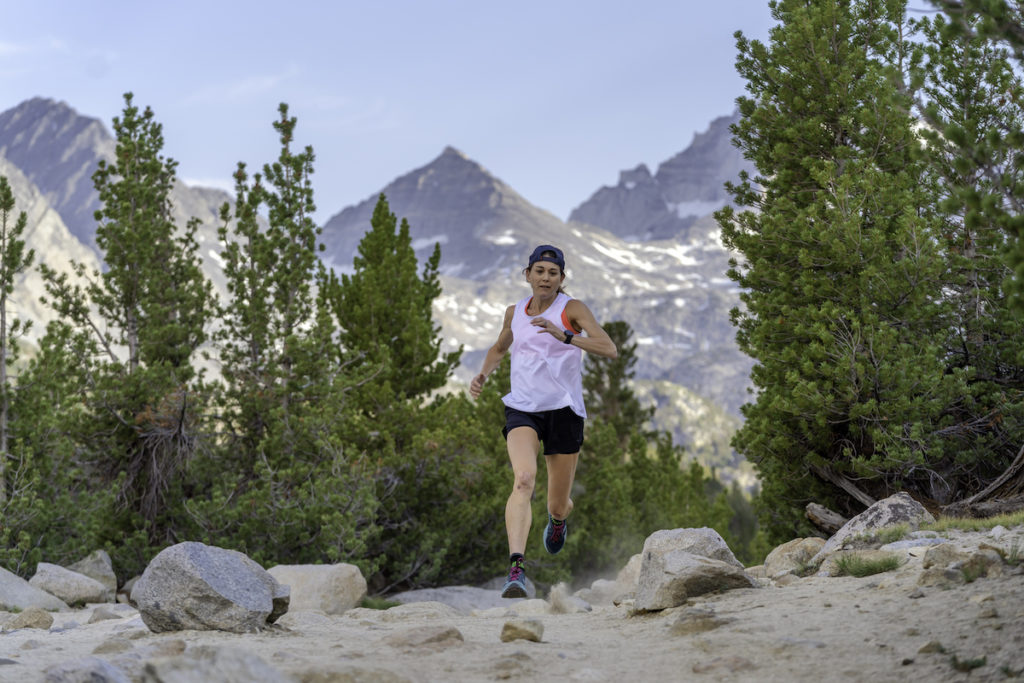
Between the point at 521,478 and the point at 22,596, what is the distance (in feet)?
27.8

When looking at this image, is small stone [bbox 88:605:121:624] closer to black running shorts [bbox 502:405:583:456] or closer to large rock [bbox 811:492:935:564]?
black running shorts [bbox 502:405:583:456]

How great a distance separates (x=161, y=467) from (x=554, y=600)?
41.5 feet

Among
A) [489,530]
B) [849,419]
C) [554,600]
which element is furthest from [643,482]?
[554,600]

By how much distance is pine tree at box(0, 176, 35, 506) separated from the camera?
15.7 m

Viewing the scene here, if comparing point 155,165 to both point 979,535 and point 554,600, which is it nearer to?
point 554,600

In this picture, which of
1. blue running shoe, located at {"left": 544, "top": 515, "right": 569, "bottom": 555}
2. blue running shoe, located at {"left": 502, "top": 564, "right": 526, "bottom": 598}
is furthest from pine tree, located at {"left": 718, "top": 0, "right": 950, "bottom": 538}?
blue running shoe, located at {"left": 502, "top": 564, "right": 526, "bottom": 598}

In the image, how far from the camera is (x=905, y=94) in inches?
164

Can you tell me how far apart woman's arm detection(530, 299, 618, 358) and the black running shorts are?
0.55m

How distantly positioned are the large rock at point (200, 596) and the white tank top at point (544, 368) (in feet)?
7.82

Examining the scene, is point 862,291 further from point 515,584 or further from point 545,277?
point 515,584

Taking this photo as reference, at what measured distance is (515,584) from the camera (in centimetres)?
653

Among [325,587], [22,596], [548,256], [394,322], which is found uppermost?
[394,322]

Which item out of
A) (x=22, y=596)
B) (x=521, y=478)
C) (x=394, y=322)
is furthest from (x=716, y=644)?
(x=394, y=322)

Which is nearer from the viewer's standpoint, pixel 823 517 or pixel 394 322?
pixel 823 517
